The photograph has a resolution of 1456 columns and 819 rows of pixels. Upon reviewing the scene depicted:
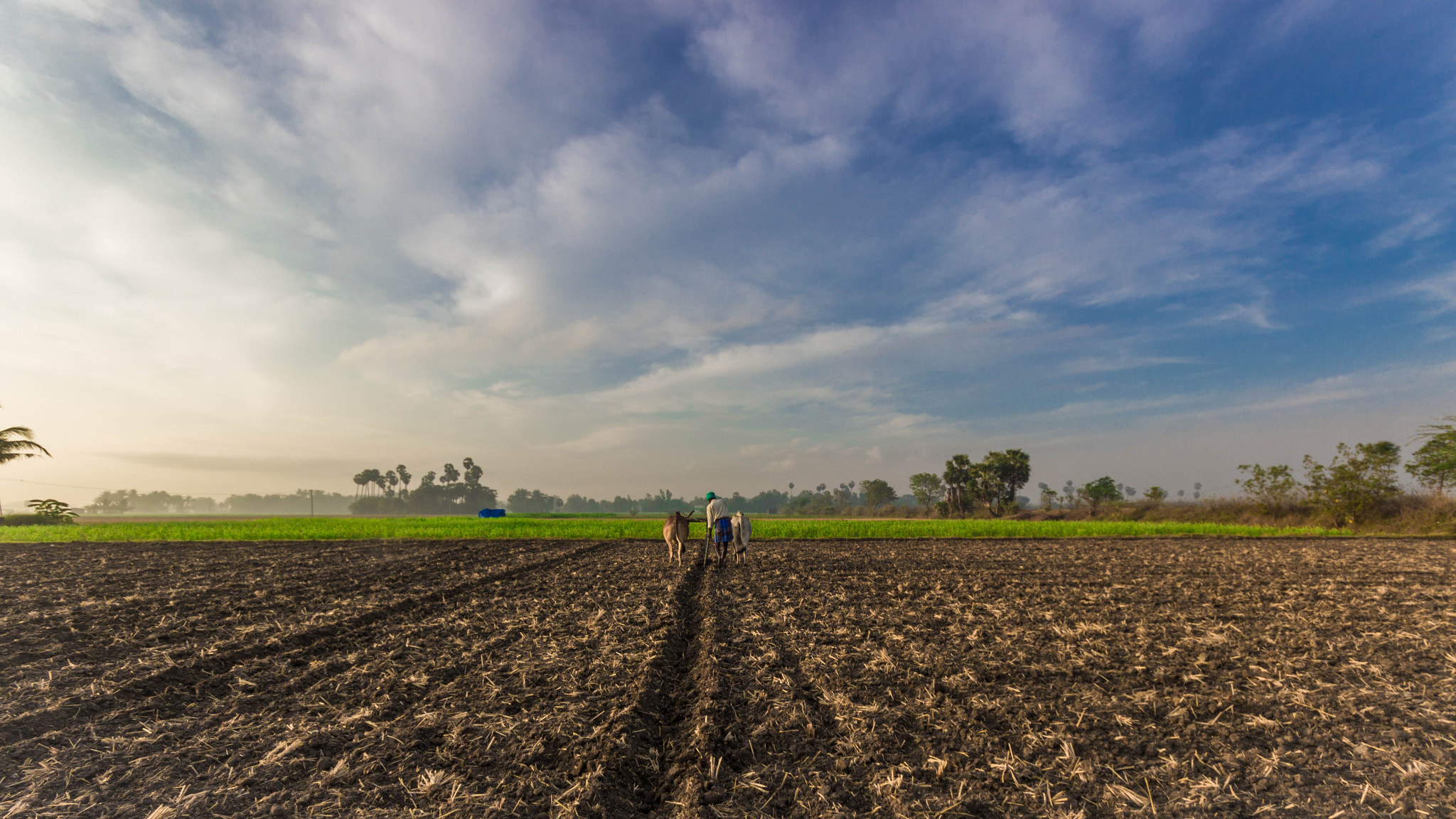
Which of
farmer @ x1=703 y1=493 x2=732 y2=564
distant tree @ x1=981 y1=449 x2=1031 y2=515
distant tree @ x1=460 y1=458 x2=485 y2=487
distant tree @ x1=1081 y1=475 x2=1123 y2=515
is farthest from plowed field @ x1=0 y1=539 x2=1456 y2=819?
distant tree @ x1=460 y1=458 x2=485 y2=487

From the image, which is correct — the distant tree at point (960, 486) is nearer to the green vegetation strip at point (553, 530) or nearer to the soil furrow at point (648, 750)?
the green vegetation strip at point (553, 530)

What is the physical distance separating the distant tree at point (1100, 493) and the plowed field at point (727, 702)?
48.8m

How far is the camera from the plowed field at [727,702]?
4.60 metres

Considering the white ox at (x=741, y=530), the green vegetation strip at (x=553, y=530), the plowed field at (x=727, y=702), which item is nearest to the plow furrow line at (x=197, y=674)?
the plowed field at (x=727, y=702)

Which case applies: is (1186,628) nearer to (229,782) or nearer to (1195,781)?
(1195,781)

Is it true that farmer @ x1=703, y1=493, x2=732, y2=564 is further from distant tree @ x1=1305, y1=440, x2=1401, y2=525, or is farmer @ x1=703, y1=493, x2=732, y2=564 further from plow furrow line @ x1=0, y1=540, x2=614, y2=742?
distant tree @ x1=1305, y1=440, x2=1401, y2=525

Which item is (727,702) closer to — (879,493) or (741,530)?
(741,530)

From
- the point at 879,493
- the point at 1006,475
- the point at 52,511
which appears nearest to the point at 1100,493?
the point at 1006,475

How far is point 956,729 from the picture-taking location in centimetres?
572

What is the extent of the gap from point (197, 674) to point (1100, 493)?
71.9m

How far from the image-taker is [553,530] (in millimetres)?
32969

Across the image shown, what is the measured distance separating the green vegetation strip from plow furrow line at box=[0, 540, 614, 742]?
19289mm

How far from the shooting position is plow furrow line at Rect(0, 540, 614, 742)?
→ 19.6ft

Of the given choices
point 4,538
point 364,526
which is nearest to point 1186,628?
point 364,526
